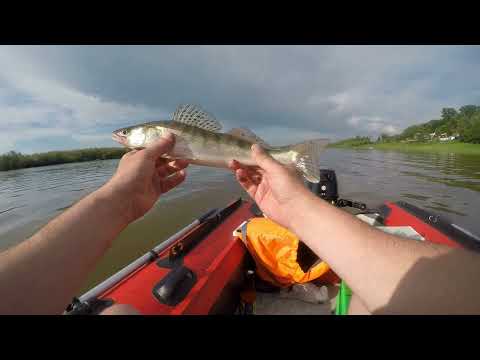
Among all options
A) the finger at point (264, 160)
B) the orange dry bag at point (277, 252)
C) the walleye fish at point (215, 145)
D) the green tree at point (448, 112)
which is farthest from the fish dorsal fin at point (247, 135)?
the green tree at point (448, 112)

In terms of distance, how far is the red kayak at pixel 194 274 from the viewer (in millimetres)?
2344

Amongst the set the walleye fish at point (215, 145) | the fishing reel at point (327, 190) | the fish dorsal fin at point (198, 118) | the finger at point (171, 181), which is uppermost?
the fish dorsal fin at point (198, 118)

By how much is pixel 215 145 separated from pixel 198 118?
678mm

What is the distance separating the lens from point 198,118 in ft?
11.3

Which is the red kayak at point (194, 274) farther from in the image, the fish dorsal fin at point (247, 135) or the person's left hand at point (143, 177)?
the fish dorsal fin at point (247, 135)

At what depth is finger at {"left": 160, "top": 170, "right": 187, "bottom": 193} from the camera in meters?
3.04

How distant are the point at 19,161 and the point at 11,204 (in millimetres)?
33863

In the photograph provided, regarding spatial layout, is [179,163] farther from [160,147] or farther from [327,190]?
[327,190]

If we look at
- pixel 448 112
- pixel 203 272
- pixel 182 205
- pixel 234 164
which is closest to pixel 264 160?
pixel 234 164

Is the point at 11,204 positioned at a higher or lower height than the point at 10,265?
lower
